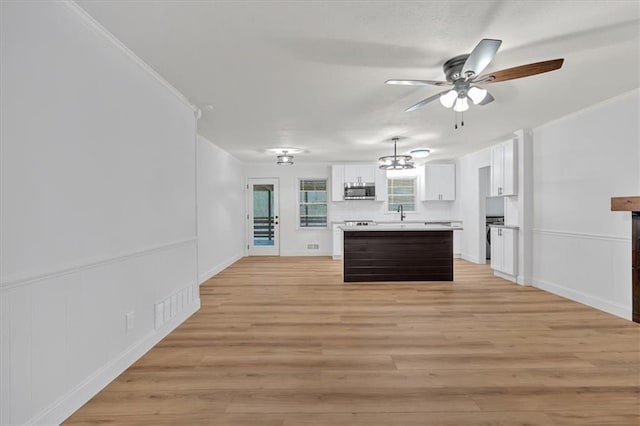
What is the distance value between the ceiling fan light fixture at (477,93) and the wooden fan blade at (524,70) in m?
0.10

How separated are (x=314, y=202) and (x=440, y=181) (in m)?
3.38

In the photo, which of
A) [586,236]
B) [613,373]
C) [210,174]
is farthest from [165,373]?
[586,236]

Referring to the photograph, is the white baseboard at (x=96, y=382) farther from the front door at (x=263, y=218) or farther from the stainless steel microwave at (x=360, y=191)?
the stainless steel microwave at (x=360, y=191)

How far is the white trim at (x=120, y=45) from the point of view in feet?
6.59

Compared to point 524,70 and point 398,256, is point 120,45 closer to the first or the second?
point 524,70

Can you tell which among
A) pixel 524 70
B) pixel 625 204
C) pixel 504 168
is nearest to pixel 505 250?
pixel 504 168

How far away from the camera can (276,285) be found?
5.39 metres

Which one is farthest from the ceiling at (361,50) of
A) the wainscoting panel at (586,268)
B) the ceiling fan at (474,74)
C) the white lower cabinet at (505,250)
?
the white lower cabinet at (505,250)

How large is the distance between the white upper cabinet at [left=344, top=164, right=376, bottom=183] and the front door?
197 centimetres

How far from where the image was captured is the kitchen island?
5629mm

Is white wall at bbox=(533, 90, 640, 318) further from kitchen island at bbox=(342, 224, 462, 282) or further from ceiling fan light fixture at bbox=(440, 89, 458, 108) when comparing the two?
ceiling fan light fixture at bbox=(440, 89, 458, 108)

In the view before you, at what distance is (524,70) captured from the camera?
7.55 ft

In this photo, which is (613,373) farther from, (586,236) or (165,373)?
(165,373)

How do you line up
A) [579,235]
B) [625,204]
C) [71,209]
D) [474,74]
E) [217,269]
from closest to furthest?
[71,209]
[474,74]
[625,204]
[579,235]
[217,269]
